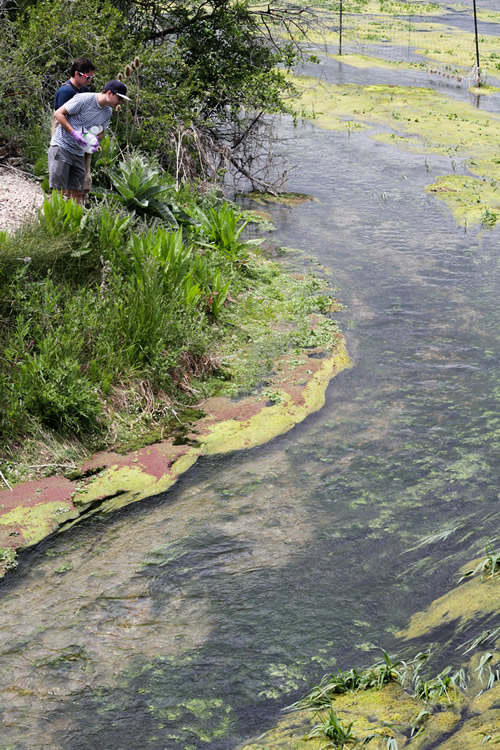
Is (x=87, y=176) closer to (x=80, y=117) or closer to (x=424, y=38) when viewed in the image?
(x=80, y=117)

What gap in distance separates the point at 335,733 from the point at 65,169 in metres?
6.40

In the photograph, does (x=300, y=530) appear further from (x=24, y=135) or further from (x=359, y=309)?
(x=24, y=135)

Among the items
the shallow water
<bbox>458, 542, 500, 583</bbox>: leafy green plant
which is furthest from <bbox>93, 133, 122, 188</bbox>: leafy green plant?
<bbox>458, 542, 500, 583</bbox>: leafy green plant

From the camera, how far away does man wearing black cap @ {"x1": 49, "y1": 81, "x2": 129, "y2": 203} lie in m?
7.43

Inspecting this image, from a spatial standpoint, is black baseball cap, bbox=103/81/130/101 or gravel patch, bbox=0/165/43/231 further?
gravel patch, bbox=0/165/43/231

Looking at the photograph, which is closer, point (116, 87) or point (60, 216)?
point (116, 87)

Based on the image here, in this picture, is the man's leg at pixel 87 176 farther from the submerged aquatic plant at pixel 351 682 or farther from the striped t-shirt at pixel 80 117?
the submerged aquatic plant at pixel 351 682

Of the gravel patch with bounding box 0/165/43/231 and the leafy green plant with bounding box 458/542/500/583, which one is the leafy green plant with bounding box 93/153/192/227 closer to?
the gravel patch with bounding box 0/165/43/231

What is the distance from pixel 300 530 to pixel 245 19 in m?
10.2

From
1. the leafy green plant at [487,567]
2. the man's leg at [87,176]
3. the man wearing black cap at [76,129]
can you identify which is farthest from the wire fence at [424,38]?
the leafy green plant at [487,567]

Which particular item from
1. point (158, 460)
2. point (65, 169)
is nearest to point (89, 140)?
point (65, 169)

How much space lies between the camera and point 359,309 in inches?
359

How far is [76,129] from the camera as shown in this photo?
7.66 m

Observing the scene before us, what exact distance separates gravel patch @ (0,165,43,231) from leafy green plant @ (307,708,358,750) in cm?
592
